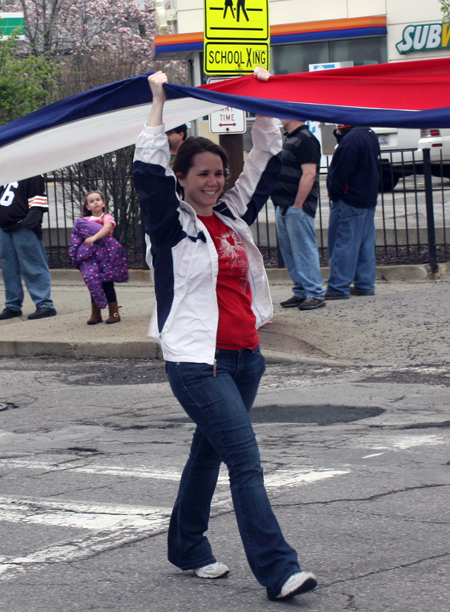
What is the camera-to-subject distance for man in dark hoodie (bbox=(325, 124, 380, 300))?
9.90 meters

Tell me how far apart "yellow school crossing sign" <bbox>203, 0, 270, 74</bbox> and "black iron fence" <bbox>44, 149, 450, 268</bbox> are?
380cm

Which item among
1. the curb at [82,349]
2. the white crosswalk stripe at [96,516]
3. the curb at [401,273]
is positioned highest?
the curb at [401,273]

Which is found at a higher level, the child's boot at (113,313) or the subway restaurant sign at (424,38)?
the subway restaurant sign at (424,38)

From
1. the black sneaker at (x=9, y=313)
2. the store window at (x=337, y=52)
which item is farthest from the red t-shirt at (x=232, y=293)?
the store window at (x=337, y=52)

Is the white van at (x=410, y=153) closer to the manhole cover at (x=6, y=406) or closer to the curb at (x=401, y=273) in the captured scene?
the curb at (x=401, y=273)

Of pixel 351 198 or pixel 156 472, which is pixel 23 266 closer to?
pixel 351 198

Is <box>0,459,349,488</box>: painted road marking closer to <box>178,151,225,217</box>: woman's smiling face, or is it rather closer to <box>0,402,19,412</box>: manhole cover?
<box>0,402,19,412</box>: manhole cover

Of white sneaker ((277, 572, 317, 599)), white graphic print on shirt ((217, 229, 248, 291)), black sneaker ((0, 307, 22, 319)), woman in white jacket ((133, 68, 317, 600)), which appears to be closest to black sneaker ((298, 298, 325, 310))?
black sneaker ((0, 307, 22, 319))

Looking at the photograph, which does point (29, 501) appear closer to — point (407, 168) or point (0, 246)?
point (0, 246)

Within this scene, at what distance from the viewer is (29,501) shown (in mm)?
4941

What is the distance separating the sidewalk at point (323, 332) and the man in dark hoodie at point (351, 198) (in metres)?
0.47

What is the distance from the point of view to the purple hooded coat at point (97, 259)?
9.79 meters

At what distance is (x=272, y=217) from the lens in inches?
603

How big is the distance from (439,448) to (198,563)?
7.39 ft
